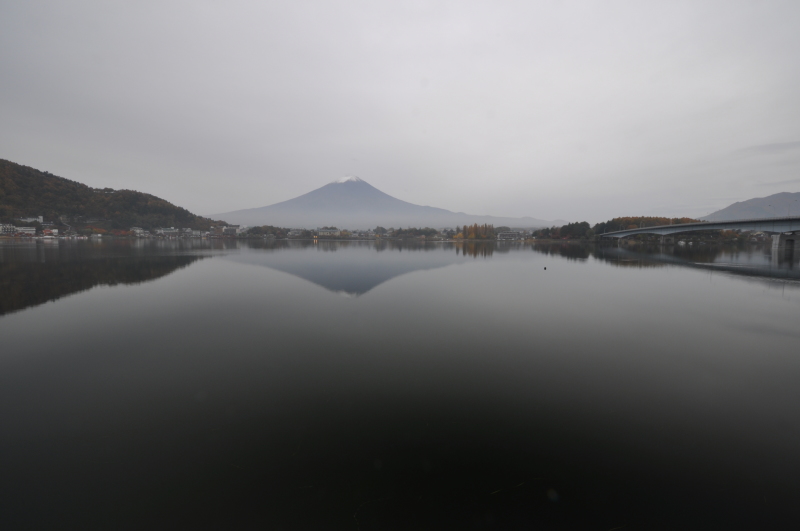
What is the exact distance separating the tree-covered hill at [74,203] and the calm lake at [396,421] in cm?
8807

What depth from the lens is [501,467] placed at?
3.34 m

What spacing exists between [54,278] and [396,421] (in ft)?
66.4

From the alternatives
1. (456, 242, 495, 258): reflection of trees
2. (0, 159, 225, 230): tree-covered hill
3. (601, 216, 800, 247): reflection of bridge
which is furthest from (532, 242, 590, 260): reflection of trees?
(0, 159, 225, 230): tree-covered hill

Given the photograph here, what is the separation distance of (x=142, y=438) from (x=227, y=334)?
4152mm

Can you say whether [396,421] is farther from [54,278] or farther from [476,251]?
[476,251]

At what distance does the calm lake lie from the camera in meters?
2.89

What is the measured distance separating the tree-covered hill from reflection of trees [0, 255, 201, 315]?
67460 mm

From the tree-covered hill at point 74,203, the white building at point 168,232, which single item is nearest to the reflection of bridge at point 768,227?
the white building at point 168,232

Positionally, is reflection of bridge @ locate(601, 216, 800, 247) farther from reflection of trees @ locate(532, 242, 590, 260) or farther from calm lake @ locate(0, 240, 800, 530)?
calm lake @ locate(0, 240, 800, 530)

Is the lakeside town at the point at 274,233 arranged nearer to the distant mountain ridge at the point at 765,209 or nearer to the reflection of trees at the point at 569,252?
the reflection of trees at the point at 569,252

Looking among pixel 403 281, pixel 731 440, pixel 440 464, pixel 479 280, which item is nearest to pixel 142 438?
pixel 440 464

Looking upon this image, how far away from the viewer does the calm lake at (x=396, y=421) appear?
2.89 m

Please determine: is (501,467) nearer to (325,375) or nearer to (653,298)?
(325,375)

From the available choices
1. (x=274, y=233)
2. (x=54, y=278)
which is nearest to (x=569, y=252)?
(x=54, y=278)
